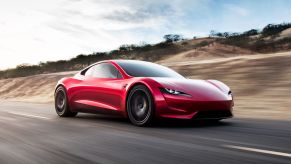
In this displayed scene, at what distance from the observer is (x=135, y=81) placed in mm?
8367

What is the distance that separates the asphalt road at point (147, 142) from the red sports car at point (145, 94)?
0.26 meters

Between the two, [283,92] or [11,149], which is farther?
[283,92]

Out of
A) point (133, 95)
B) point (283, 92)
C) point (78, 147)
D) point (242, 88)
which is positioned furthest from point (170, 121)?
point (242, 88)

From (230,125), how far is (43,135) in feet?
10.0

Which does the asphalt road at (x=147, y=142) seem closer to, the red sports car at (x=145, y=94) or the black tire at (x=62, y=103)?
the red sports car at (x=145, y=94)

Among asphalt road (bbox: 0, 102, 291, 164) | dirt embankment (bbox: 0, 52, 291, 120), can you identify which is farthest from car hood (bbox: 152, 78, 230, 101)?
dirt embankment (bbox: 0, 52, 291, 120)

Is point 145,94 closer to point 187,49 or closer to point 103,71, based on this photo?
point 103,71

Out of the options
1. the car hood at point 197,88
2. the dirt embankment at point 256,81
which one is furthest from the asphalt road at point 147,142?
the dirt embankment at point 256,81

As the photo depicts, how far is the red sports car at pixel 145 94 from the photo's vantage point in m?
7.82

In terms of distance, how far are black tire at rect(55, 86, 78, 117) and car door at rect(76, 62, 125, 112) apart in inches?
21.7

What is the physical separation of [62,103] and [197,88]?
3751 mm

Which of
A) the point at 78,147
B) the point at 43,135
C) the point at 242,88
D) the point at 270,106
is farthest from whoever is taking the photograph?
the point at 242,88

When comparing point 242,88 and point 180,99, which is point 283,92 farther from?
point 180,99

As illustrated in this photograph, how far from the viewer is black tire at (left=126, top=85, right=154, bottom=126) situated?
797 centimetres
